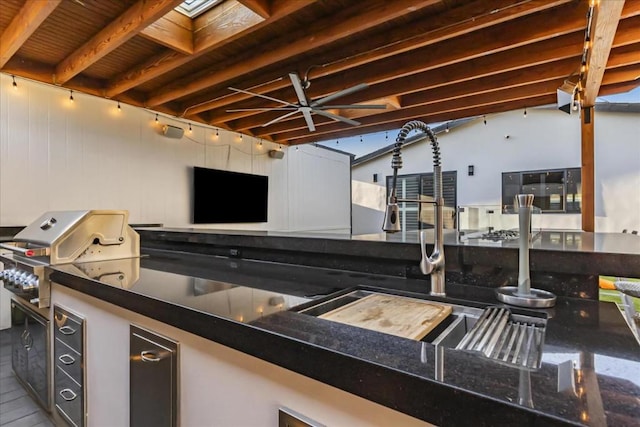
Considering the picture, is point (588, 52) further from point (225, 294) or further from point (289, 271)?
point (225, 294)

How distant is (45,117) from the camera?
158 inches

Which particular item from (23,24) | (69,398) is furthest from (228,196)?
(69,398)

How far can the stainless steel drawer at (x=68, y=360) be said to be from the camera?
169 centimetres

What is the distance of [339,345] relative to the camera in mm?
751

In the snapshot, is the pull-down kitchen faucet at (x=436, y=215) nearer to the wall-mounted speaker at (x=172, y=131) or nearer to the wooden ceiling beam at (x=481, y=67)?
the wooden ceiling beam at (x=481, y=67)

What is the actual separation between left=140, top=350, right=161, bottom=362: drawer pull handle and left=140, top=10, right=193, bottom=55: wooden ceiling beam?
9.27ft

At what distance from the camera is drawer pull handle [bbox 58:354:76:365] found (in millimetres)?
1735

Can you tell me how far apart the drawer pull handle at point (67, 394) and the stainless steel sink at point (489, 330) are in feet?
4.85

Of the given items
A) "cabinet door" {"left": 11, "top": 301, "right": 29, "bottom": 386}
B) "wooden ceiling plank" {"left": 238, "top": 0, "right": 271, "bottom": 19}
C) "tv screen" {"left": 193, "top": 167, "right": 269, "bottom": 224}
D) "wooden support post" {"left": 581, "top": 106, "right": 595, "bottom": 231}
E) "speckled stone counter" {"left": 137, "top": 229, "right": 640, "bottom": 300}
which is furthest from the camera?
"tv screen" {"left": 193, "top": 167, "right": 269, "bottom": 224}

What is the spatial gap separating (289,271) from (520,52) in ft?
11.6

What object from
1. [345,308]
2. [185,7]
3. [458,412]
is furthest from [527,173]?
[458,412]

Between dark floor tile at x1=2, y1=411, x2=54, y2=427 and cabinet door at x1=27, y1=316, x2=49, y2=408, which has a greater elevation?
cabinet door at x1=27, y1=316, x2=49, y2=408

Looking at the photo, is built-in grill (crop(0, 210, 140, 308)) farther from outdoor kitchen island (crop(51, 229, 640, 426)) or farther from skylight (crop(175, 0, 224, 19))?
skylight (crop(175, 0, 224, 19))

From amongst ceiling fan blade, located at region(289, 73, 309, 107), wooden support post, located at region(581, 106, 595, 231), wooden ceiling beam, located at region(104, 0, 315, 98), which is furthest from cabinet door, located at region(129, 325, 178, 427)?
wooden support post, located at region(581, 106, 595, 231)
